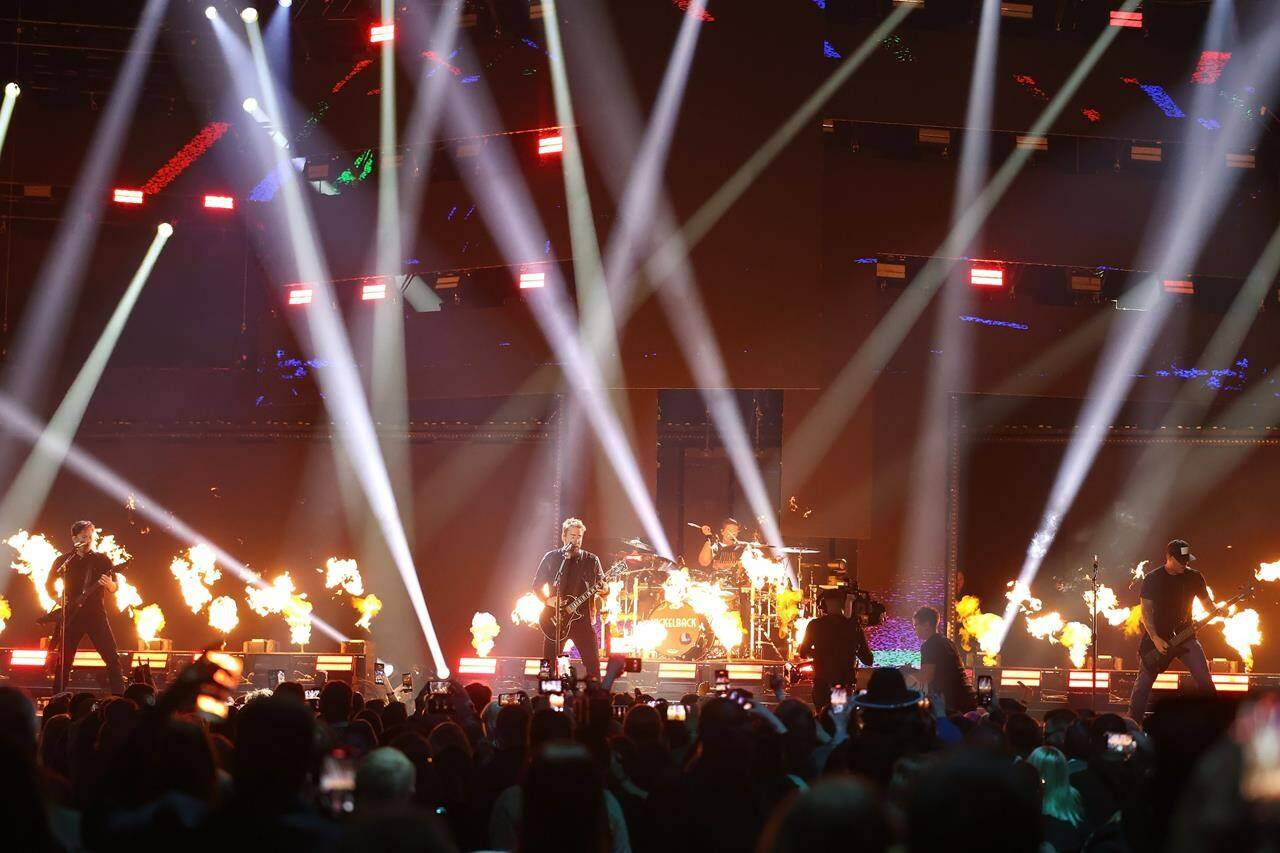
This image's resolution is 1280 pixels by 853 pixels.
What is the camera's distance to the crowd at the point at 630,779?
2.36 metres

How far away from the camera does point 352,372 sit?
1931 centimetres

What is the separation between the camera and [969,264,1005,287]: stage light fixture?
18016 millimetres

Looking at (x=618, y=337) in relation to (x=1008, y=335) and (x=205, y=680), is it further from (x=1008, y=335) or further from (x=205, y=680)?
(x=205, y=680)

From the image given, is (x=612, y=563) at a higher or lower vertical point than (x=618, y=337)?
lower

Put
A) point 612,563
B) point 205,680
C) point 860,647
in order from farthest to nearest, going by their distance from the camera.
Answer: point 612,563, point 860,647, point 205,680

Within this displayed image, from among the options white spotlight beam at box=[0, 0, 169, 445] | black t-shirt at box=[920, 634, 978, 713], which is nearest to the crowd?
black t-shirt at box=[920, 634, 978, 713]

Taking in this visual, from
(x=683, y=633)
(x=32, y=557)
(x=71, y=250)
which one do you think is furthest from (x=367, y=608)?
(x=71, y=250)

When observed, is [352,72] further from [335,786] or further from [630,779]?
[335,786]

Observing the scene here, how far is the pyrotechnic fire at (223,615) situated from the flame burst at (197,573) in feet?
0.94

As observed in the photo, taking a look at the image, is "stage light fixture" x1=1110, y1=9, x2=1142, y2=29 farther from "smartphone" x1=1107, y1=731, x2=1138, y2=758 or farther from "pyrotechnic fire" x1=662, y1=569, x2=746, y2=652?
"smartphone" x1=1107, y1=731, x2=1138, y2=758

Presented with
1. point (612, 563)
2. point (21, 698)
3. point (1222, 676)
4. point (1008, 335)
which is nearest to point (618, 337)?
point (612, 563)

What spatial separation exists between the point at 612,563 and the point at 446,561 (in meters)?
2.77

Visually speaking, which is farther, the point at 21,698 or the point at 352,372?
the point at 352,372

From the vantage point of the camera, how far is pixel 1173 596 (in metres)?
12.8
